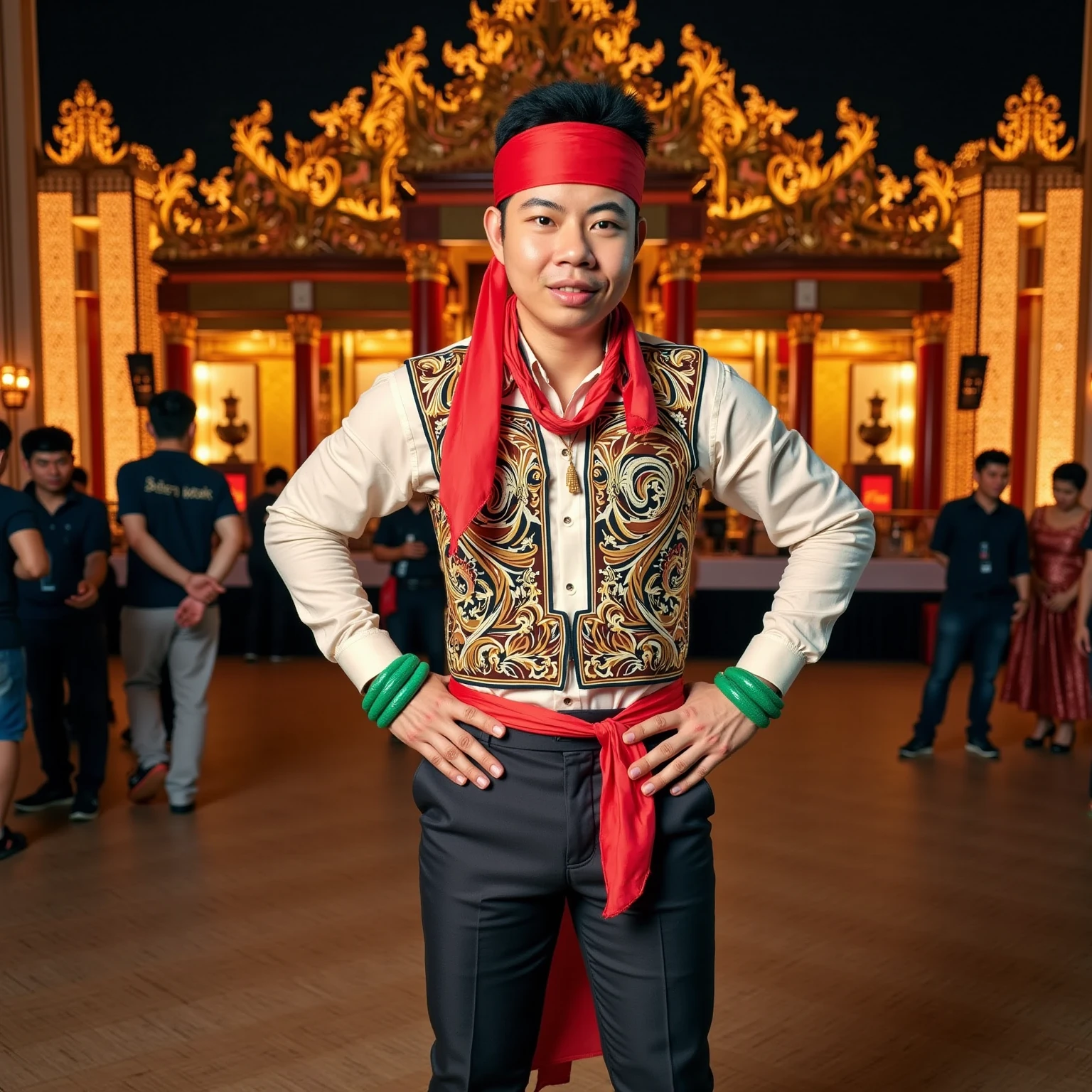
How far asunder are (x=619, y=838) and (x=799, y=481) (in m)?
0.53

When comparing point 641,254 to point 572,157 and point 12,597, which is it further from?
point 572,157

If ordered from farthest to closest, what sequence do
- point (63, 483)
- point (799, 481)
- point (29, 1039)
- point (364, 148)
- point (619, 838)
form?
point (364, 148) → point (63, 483) → point (29, 1039) → point (799, 481) → point (619, 838)

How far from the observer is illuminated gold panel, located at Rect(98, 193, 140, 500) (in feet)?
36.8

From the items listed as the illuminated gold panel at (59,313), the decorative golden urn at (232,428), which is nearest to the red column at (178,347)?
the illuminated gold panel at (59,313)

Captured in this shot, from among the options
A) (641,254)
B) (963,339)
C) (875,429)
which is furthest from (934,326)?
(641,254)

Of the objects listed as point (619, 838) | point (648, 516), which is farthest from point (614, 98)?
point (619, 838)

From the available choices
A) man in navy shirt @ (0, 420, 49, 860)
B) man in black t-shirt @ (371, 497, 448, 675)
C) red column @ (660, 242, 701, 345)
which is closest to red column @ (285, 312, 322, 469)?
red column @ (660, 242, 701, 345)

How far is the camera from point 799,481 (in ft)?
4.75

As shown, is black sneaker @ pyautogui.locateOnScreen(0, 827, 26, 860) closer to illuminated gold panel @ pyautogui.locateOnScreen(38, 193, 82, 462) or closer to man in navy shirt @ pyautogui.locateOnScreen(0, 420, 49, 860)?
man in navy shirt @ pyautogui.locateOnScreen(0, 420, 49, 860)

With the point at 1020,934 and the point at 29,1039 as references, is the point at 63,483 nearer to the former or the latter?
the point at 29,1039

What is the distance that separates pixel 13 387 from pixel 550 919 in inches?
364

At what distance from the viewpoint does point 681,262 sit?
10.4 meters

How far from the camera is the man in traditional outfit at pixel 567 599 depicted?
1372 millimetres

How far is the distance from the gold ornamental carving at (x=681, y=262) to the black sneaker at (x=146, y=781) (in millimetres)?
7589
